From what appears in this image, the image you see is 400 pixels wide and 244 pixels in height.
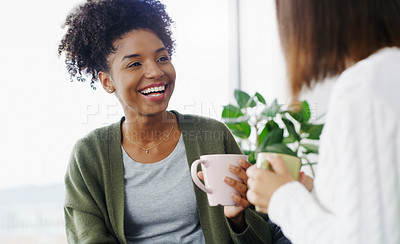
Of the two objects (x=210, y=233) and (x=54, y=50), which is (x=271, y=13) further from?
(x=210, y=233)

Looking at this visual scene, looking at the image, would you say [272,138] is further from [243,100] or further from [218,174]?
[218,174]

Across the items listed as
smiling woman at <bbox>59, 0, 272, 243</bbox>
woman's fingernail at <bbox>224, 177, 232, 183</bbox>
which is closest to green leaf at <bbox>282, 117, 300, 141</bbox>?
smiling woman at <bbox>59, 0, 272, 243</bbox>

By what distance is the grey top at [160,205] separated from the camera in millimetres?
1262

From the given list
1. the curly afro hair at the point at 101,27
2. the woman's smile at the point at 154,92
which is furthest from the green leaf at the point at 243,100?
the woman's smile at the point at 154,92

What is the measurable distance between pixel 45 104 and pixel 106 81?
3.55ft

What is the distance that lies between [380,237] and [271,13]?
2140 mm

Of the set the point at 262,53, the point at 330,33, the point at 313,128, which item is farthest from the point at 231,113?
the point at 330,33

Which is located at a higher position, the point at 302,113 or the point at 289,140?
the point at 302,113

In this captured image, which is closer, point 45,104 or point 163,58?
point 163,58

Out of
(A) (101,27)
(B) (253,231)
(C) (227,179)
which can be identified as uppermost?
(A) (101,27)

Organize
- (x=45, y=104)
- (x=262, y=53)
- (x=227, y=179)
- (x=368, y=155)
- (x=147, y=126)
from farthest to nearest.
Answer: (x=262, y=53)
(x=45, y=104)
(x=147, y=126)
(x=227, y=179)
(x=368, y=155)

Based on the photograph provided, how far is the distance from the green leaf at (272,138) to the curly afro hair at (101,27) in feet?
1.68

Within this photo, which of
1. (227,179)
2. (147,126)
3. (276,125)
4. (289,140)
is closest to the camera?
(227,179)

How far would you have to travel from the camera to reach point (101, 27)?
1395mm
